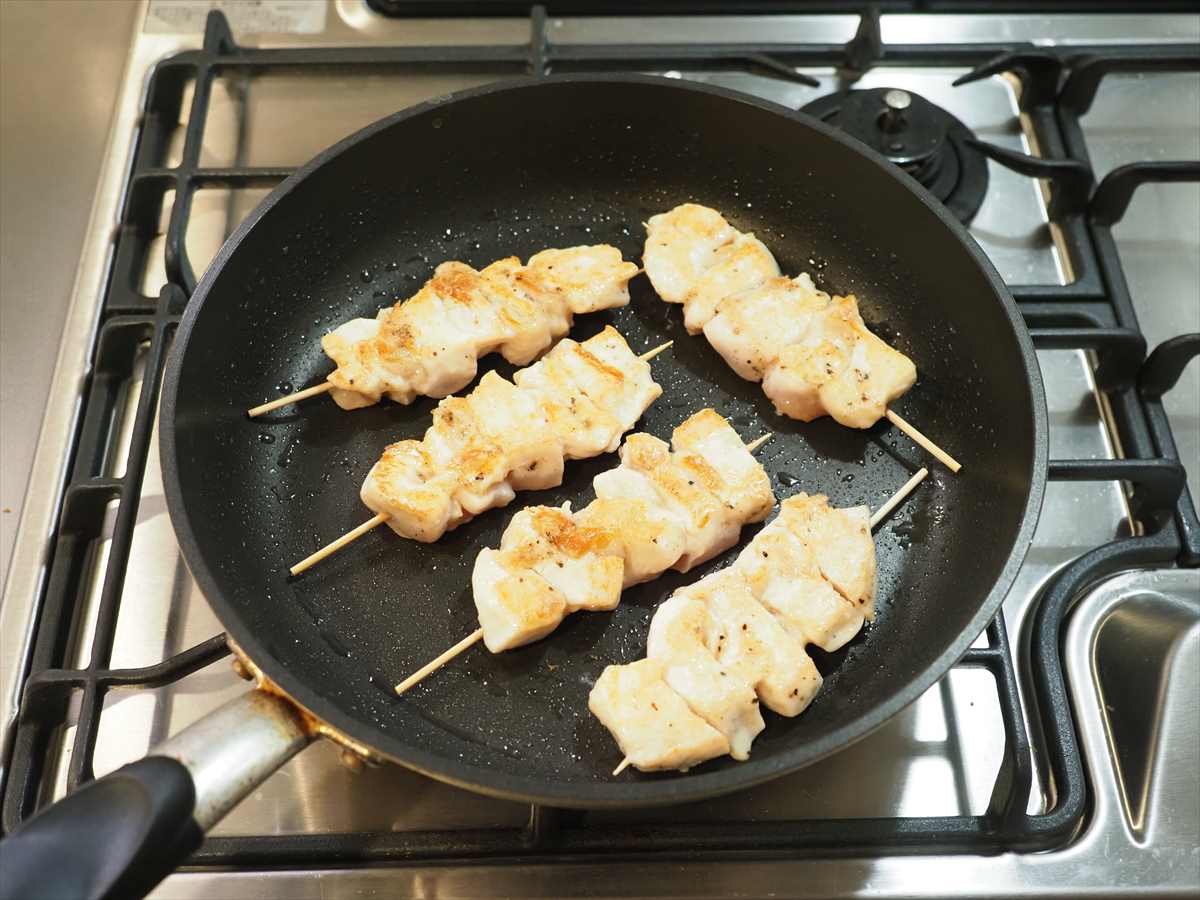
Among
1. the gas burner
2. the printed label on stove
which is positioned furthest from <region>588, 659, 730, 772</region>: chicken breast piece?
the printed label on stove

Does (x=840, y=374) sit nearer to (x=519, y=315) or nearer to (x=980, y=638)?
(x=980, y=638)

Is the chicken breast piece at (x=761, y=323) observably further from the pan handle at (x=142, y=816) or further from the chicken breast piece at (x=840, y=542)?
the pan handle at (x=142, y=816)

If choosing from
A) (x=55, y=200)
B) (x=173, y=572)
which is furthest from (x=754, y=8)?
(x=173, y=572)

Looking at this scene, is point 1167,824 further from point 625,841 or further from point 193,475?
point 193,475

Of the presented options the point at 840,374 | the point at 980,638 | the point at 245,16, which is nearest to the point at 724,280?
the point at 840,374

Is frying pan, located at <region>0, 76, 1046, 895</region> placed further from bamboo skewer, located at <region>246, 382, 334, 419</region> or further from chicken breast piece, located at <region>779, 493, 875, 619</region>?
chicken breast piece, located at <region>779, 493, 875, 619</region>

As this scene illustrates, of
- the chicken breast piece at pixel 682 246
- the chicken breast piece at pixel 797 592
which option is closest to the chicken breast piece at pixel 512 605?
the chicken breast piece at pixel 797 592
